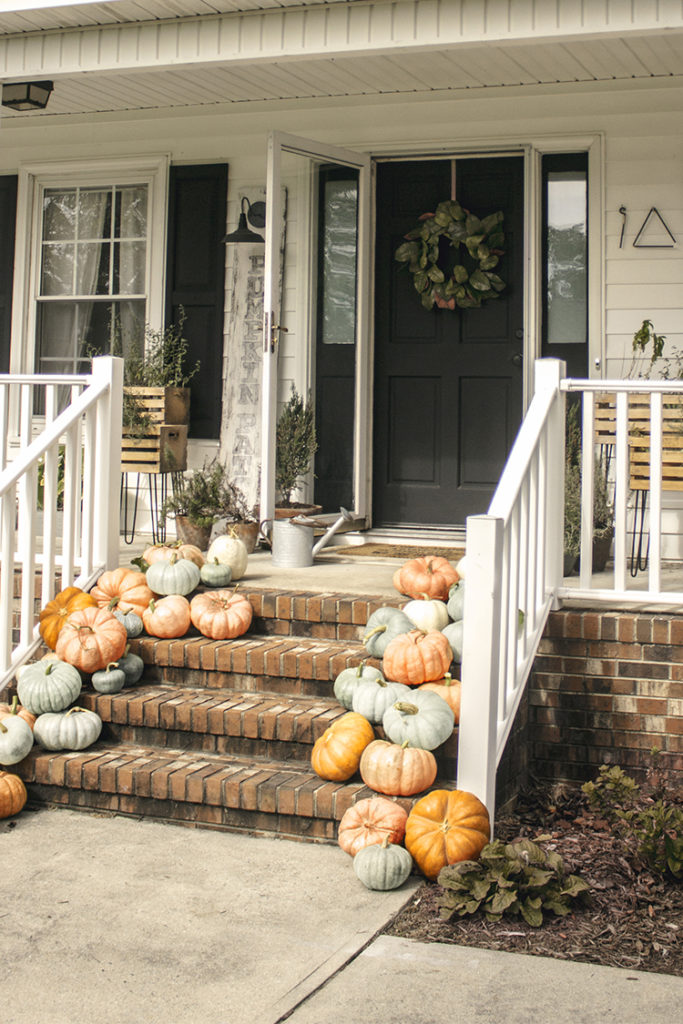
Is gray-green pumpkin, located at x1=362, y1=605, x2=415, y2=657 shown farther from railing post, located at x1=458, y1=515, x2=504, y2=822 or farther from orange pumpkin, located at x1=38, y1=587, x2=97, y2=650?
orange pumpkin, located at x1=38, y1=587, x2=97, y2=650

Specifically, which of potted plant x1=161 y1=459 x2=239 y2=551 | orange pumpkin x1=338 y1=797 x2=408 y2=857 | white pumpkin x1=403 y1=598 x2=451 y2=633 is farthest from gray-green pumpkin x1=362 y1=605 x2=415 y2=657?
potted plant x1=161 y1=459 x2=239 y2=551

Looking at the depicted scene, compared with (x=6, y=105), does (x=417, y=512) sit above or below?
below

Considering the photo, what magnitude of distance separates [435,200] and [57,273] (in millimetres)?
2453

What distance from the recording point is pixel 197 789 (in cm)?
348

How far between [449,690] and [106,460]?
6.40ft

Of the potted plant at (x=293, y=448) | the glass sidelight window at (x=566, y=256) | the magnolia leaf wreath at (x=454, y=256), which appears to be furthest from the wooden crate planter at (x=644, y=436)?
the potted plant at (x=293, y=448)

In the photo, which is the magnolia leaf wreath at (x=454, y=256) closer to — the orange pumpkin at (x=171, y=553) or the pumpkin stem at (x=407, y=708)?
the orange pumpkin at (x=171, y=553)

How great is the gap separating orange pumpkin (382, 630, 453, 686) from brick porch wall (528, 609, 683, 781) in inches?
20.4

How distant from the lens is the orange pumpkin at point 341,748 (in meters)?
3.43

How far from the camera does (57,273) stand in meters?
7.11

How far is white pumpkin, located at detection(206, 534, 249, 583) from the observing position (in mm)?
4719

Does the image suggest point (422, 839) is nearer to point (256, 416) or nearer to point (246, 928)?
point (246, 928)

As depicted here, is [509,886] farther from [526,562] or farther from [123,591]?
[123,591]

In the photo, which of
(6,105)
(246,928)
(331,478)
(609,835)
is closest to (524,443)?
(609,835)
